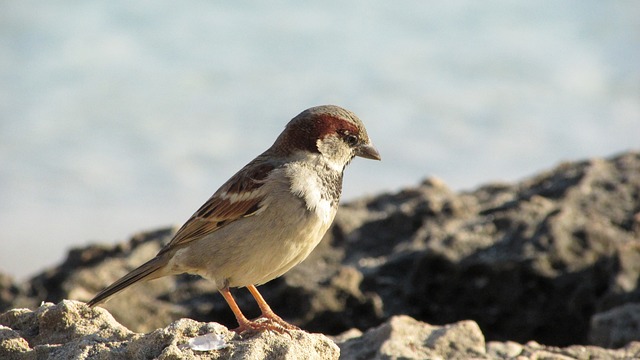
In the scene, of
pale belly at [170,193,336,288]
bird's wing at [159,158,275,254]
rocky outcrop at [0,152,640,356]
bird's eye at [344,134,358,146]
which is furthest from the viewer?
rocky outcrop at [0,152,640,356]

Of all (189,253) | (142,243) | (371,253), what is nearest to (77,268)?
(142,243)

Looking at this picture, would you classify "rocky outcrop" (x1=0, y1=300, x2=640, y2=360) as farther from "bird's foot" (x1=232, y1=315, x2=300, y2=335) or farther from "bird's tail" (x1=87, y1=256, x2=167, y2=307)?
"bird's tail" (x1=87, y1=256, x2=167, y2=307)

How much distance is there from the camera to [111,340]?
4176 millimetres

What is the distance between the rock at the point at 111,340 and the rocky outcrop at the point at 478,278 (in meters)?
2.93

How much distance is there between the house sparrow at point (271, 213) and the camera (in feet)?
18.6

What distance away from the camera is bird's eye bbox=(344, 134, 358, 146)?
630 cm

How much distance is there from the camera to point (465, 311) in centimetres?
Result: 745

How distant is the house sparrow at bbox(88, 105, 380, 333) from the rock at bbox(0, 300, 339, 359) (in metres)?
1.19

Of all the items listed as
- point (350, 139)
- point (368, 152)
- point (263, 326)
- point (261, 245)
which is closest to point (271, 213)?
point (261, 245)

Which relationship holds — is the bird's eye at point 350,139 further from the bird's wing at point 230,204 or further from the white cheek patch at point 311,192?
the bird's wing at point 230,204

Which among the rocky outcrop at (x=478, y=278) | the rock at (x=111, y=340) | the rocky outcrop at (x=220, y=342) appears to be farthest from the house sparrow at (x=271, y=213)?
the rocky outcrop at (x=478, y=278)

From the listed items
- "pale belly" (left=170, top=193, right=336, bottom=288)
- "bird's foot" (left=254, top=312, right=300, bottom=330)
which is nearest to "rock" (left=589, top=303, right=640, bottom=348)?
"pale belly" (left=170, top=193, right=336, bottom=288)

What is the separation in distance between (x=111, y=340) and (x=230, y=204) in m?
1.99

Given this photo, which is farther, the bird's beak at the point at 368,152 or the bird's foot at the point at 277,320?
the bird's beak at the point at 368,152
